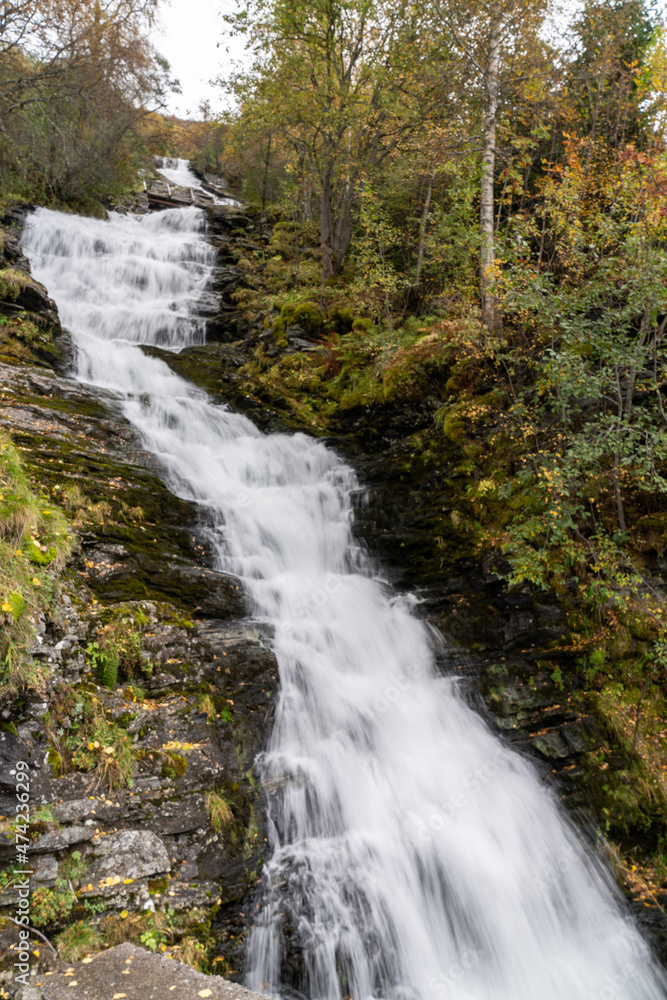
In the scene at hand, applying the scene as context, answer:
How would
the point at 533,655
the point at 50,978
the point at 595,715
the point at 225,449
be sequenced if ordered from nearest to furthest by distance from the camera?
the point at 50,978, the point at 595,715, the point at 533,655, the point at 225,449

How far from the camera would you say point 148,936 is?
3613mm

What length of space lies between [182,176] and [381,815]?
33.2 m

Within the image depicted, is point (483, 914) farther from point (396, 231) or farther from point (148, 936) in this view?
point (396, 231)

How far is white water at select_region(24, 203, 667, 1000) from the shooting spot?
4516 mm

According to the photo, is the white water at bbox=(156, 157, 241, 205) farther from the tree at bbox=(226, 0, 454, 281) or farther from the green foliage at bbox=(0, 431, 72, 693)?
the green foliage at bbox=(0, 431, 72, 693)

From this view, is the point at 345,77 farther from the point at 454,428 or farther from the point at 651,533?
the point at 651,533

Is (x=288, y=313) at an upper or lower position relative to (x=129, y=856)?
upper

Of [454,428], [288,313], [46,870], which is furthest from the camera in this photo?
[288,313]

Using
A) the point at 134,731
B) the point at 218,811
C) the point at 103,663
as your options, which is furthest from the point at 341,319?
the point at 218,811

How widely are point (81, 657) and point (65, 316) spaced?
1104 centimetres

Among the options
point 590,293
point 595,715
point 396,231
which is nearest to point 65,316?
point 396,231

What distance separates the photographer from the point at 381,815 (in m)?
5.36

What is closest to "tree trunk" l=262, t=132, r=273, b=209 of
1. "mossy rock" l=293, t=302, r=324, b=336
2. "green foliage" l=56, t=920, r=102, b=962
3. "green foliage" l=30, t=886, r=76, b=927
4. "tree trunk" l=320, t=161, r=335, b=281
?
"tree trunk" l=320, t=161, r=335, b=281

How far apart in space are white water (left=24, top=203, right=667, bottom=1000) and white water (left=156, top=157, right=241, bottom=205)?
71.2 feet
